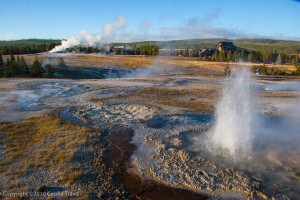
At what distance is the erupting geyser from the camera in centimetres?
1153

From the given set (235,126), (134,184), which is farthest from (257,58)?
(134,184)

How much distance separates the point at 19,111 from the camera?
18.3 metres

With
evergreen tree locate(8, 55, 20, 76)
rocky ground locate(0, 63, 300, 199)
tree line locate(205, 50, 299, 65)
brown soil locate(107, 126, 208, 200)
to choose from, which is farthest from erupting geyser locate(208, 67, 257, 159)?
tree line locate(205, 50, 299, 65)

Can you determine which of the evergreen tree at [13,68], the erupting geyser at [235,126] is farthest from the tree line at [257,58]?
the erupting geyser at [235,126]

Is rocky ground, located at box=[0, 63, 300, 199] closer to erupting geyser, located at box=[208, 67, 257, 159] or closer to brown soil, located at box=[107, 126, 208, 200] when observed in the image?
brown soil, located at box=[107, 126, 208, 200]

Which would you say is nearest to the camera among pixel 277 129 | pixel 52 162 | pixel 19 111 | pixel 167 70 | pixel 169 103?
pixel 52 162

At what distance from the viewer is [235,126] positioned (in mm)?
12406

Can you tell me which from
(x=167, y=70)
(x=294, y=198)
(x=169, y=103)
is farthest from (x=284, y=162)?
(x=167, y=70)

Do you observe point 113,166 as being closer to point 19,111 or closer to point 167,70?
point 19,111

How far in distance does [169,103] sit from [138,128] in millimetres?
6452

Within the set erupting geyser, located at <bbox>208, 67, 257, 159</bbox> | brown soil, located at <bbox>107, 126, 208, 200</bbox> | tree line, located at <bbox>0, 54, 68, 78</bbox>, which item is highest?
tree line, located at <bbox>0, 54, 68, 78</bbox>

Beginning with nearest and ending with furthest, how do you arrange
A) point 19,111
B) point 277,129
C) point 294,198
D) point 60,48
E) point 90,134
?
point 294,198 → point 90,134 → point 277,129 → point 19,111 → point 60,48

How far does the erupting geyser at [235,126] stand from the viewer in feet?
37.8

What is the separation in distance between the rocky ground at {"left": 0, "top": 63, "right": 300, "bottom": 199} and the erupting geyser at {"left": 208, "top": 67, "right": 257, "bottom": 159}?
106 cm
